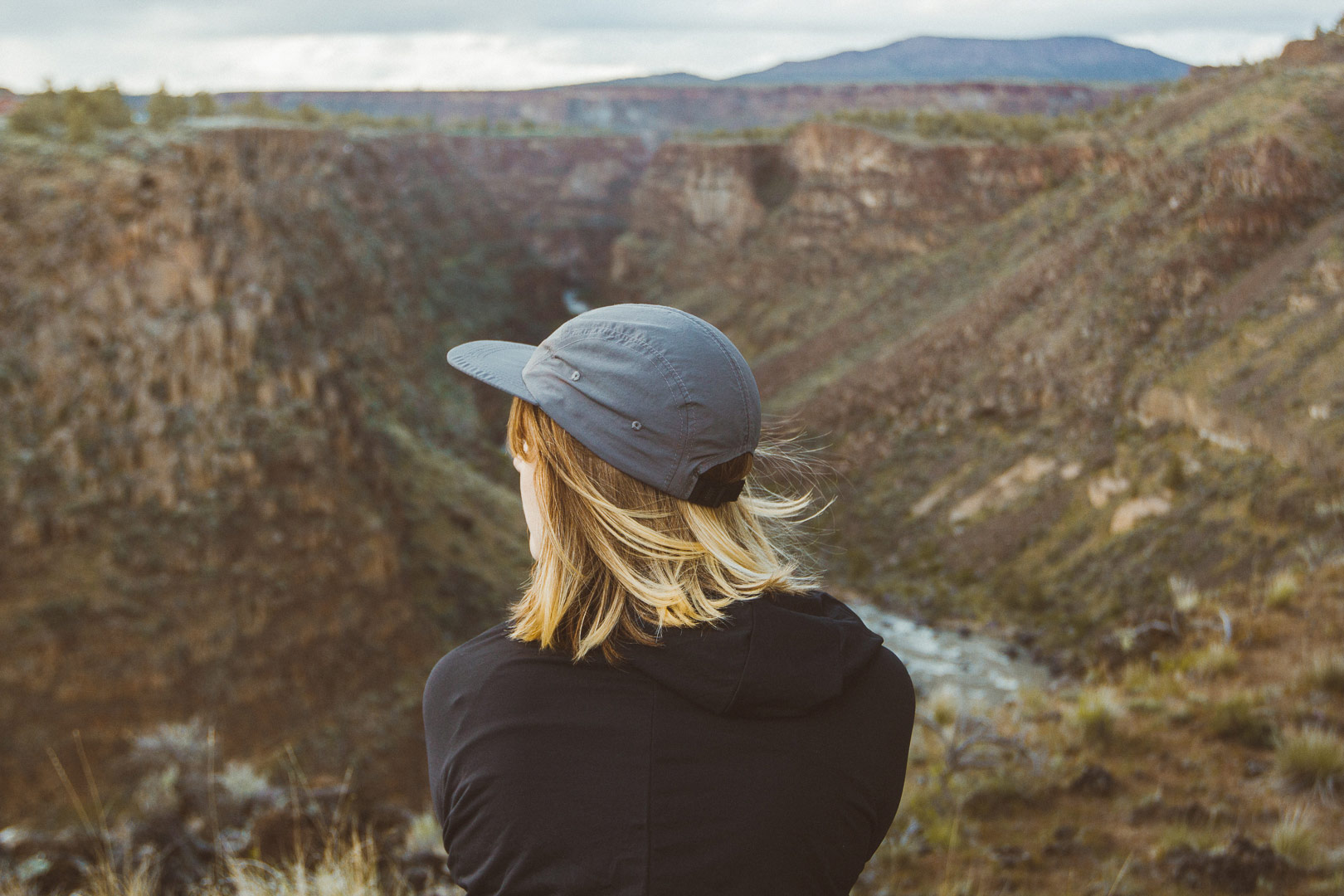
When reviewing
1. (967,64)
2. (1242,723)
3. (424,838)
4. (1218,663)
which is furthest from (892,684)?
(967,64)

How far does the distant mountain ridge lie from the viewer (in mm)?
116688

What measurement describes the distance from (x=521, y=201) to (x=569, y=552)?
78.3 metres

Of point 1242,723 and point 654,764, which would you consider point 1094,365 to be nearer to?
point 1242,723

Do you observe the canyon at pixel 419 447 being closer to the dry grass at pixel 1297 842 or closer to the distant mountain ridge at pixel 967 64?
the dry grass at pixel 1297 842

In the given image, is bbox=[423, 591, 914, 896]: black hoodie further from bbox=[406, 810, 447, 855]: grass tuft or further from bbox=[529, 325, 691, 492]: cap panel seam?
bbox=[406, 810, 447, 855]: grass tuft

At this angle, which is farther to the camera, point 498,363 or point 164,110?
point 164,110

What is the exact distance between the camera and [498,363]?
1.86 m

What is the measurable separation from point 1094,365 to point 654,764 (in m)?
27.6

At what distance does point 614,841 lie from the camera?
4.92 feet

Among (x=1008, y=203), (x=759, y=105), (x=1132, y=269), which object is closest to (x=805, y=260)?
(x=1008, y=203)

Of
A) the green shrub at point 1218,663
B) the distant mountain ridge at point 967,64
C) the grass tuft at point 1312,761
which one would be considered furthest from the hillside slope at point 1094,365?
the distant mountain ridge at point 967,64

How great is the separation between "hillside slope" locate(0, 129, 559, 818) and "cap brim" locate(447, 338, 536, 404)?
16867 millimetres

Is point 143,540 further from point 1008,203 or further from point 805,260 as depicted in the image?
point 805,260

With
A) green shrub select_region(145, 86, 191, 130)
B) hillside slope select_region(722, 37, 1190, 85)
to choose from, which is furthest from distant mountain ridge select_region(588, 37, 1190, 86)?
green shrub select_region(145, 86, 191, 130)
